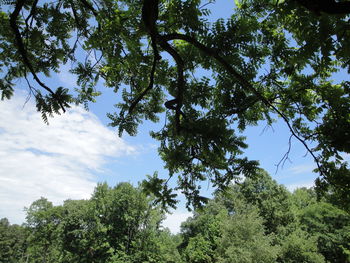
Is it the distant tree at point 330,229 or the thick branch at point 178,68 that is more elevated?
the thick branch at point 178,68

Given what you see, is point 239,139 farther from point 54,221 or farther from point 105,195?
point 54,221

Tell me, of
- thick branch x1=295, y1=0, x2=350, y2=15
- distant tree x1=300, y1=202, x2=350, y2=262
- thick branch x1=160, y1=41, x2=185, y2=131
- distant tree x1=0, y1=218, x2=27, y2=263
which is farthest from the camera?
distant tree x1=0, y1=218, x2=27, y2=263

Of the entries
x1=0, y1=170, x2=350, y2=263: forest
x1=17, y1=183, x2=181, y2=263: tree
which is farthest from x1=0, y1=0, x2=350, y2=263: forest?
x1=17, y1=183, x2=181, y2=263: tree

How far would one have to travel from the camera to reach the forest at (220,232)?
22.8 meters

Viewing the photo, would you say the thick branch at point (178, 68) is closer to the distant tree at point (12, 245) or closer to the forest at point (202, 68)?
the forest at point (202, 68)

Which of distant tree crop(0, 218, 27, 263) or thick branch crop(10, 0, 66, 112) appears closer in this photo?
thick branch crop(10, 0, 66, 112)

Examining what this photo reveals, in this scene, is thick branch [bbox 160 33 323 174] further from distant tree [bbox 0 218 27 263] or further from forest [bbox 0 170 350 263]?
distant tree [bbox 0 218 27 263]

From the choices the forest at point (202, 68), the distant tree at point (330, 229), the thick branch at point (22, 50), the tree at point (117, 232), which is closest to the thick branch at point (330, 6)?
the forest at point (202, 68)

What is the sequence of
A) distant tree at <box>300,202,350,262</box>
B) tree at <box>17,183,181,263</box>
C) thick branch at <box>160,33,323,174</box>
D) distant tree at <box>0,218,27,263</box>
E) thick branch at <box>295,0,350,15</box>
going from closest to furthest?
1. thick branch at <box>295,0,350,15</box>
2. thick branch at <box>160,33,323,174</box>
3. distant tree at <box>300,202,350,262</box>
4. tree at <box>17,183,181,263</box>
5. distant tree at <box>0,218,27,263</box>

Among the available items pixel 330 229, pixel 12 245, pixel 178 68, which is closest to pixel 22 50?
pixel 178 68

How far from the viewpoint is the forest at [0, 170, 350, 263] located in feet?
74.7

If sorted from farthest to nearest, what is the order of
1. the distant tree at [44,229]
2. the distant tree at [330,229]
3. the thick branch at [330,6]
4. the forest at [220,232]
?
1. the distant tree at [44,229]
2. the distant tree at [330,229]
3. the forest at [220,232]
4. the thick branch at [330,6]

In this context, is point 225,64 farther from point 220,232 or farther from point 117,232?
point 117,232

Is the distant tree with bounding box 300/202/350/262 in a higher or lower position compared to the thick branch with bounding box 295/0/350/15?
lower
